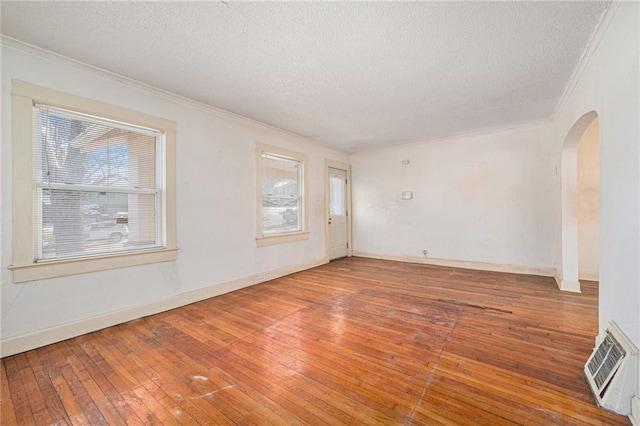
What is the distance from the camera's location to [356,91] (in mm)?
3148

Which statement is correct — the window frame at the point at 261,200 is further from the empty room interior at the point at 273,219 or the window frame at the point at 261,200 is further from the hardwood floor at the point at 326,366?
the hardwood floor at the point at 326,366

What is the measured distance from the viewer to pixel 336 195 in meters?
6.35

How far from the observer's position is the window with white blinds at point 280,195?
441cm

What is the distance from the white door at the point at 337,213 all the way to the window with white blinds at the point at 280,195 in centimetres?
111

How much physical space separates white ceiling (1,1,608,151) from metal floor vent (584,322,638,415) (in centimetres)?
229

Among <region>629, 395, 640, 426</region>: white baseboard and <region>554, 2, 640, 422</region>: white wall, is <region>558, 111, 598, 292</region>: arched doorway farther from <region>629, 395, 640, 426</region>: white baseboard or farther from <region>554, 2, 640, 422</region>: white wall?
<region>629, 395, 640, 426</region>: white baseboard

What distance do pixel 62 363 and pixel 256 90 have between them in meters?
3.17

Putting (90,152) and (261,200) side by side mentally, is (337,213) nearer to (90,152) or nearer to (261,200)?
(261,200)

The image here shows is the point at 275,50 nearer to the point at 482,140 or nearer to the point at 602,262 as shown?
the point at 602,262

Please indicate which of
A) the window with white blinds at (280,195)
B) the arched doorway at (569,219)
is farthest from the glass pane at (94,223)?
the arched doorway at (569,219)

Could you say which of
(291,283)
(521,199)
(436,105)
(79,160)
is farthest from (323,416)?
(521,199)

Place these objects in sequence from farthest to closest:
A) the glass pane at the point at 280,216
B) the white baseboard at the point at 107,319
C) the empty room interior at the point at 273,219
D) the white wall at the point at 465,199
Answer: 1. the glass pane at the point at 280,216
2. the white wall at the point at 465,199
3. the white baseboard at the point at 107,319
4. the empty room interior at the point at 273,219

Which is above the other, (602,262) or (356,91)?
(356,91)

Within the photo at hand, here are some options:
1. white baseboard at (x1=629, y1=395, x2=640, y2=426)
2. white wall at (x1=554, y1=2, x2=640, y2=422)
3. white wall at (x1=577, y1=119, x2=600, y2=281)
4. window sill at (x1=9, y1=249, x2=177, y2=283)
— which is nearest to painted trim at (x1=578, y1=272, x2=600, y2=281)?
white wall at (x1=577, y1=119, x2=600, y2=281)
